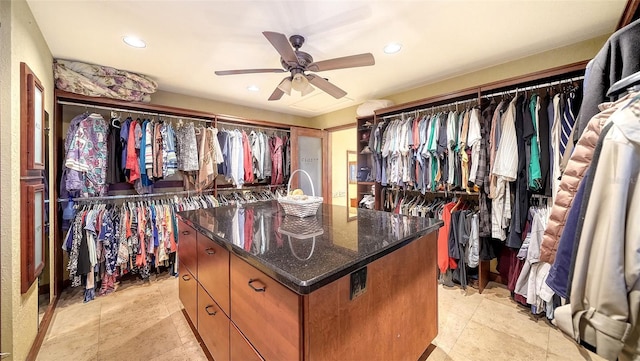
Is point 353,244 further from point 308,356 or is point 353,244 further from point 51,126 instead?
point 51,126

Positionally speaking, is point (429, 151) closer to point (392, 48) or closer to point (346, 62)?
point (392, 48)

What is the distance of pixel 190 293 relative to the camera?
1.78 meters

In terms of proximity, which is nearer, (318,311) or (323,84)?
(318,311)

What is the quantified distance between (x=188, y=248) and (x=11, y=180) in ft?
3.34

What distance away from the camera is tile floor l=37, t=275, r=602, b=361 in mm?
1657

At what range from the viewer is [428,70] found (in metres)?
2.75

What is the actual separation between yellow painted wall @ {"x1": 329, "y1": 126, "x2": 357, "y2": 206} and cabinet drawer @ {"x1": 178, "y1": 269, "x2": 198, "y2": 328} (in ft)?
12.4

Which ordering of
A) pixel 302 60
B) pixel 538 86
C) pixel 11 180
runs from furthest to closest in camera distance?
pixel 538 86 → pixel 302 60 → pixel 11 180

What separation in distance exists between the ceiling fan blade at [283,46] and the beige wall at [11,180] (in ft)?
4.62

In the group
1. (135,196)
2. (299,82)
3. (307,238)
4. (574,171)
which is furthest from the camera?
(135,196)

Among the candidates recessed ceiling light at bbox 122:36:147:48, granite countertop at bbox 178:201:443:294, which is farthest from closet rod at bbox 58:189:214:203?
recessed ceiling light at bbox 122:36:147:48

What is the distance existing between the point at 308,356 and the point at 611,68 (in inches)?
66.2

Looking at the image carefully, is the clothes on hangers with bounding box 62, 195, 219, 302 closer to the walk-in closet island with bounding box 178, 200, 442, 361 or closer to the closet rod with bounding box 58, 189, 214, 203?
the closet rod with bounding box 58, 189, 214, 203

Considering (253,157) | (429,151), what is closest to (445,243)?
(429,151)
